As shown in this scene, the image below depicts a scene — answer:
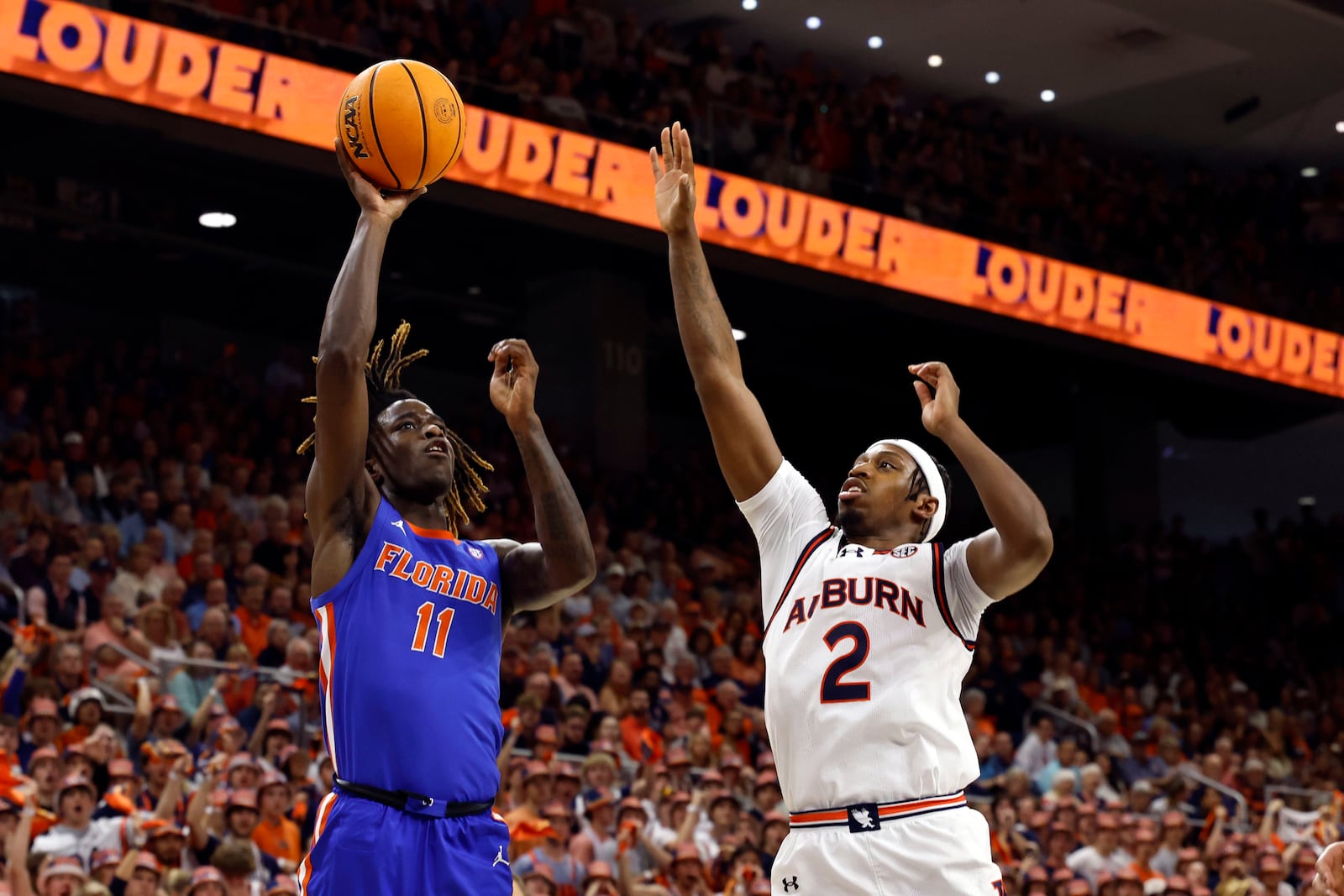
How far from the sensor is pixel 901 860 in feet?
14.8

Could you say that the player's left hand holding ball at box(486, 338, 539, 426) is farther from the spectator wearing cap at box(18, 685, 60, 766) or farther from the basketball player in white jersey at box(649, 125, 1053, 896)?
the spectator wearing cap at box(18, 685, 60, 766)

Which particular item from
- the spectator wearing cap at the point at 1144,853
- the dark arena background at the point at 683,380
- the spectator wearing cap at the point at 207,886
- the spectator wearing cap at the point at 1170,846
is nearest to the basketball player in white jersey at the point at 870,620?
the spectator wearing cap at the point at 207,886

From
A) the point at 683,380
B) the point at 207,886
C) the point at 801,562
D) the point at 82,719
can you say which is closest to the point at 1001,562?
the point at 801,562

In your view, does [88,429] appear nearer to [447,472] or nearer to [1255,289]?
[447,472]

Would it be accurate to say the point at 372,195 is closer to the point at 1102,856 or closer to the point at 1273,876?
the point at 1102,856

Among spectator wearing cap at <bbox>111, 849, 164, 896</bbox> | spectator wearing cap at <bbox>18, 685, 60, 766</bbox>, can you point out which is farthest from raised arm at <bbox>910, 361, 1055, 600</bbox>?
spectator wearing cap at <bbox>18, 685, 60, 766</bbox>

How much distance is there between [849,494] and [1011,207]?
1561 cm

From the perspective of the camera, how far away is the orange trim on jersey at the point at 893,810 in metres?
4.57

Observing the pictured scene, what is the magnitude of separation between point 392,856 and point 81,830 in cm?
522

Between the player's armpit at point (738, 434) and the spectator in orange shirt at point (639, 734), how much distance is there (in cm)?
724

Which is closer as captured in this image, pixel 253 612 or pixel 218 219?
pixel 253 612

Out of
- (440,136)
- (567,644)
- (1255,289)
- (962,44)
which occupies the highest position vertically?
(962,44)

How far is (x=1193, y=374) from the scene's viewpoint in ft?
65.5

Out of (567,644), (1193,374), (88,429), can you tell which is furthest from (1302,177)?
(88,429)
